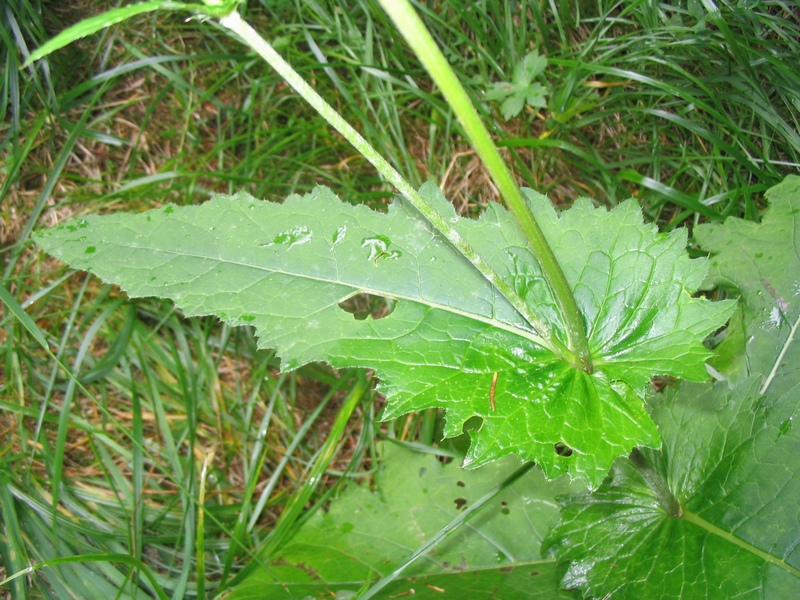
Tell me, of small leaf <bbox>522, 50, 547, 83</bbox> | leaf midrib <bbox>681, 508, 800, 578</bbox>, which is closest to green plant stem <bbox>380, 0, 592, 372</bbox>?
leaf midrib <bbox>681, 508, 800, 578</bbox>

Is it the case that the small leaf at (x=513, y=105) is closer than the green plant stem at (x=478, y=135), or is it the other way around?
the green plant stem at (x=478, y=135)

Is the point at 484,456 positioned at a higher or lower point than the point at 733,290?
higher

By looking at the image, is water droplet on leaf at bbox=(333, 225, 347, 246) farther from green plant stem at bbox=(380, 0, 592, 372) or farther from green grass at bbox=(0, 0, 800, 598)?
green grass at bbox=(0, 0, 800, 598)

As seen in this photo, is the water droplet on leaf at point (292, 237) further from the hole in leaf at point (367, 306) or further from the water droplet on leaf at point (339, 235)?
the hole in leaf at point (367, 306)

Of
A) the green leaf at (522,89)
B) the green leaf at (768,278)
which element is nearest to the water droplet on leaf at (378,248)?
the green leaf at (768,278)

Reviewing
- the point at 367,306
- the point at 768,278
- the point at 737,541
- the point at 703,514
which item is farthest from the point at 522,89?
the point at 737,541

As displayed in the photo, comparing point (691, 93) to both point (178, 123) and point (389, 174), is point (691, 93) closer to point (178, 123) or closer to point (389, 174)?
point (389, 174)

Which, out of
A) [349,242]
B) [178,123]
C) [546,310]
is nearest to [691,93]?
[546,310]
